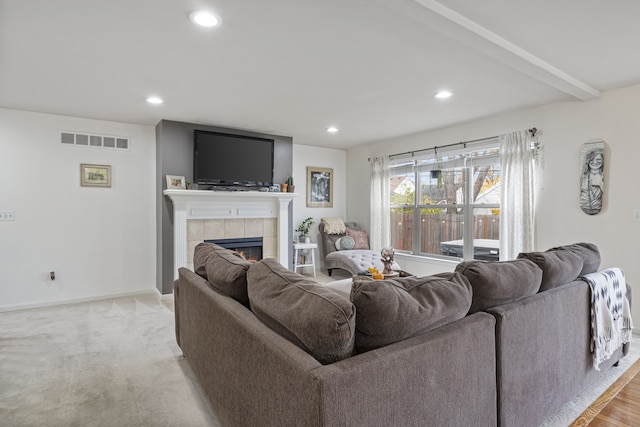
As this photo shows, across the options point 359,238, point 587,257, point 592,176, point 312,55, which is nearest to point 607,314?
point 587,257

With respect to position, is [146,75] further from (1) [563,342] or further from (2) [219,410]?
(1) [563,342]

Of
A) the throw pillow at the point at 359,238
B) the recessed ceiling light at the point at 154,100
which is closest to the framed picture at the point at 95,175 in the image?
the recessed ceiling light at the point at 154,100

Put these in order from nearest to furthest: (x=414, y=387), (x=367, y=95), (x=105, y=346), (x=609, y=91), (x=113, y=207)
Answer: (x=414, y=387) < (x=105, y=346) < (x=609, y=91) < (x=367, y=95) < (x=113, y=207)

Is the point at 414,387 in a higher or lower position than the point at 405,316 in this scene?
lower

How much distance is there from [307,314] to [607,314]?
2166 mm

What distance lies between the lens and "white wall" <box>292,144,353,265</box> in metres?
5.88

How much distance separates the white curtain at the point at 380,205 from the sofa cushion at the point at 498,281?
12.6 ft

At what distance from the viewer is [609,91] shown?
10.5ft

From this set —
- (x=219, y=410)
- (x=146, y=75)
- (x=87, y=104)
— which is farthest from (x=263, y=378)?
(x=87, y=104)

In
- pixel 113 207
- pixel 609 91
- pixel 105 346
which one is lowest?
pixel 105 346

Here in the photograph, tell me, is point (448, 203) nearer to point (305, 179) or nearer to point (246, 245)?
point (305, 179)

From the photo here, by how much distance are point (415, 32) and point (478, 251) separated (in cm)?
327

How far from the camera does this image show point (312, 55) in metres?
2.51

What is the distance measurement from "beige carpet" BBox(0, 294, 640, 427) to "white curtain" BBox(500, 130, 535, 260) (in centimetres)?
142
